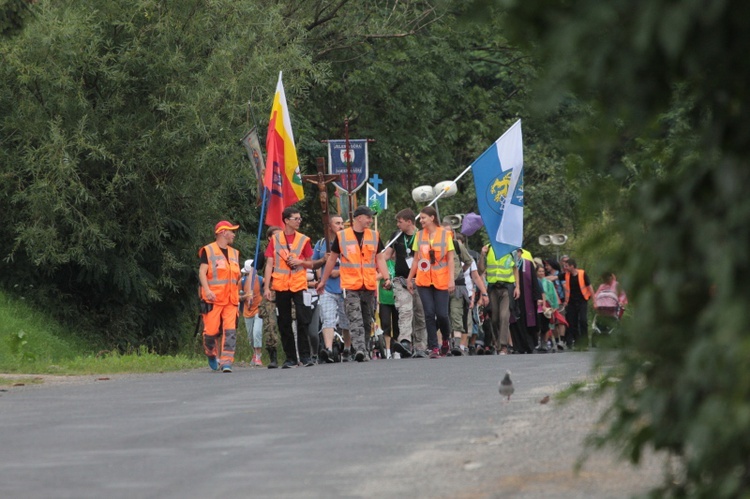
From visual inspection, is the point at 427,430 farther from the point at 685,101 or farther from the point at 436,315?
the point at 436,315

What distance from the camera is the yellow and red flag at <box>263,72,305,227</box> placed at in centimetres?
2350

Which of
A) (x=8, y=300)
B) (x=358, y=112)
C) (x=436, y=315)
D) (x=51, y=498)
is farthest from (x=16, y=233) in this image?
(x=51, y=498)

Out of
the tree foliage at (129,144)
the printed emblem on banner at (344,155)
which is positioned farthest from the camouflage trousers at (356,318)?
the printed emblem on banner at (344,155)

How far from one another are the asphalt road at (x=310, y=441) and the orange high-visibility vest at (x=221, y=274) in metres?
3.82

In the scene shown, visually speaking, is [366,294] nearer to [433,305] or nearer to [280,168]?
[433,305]

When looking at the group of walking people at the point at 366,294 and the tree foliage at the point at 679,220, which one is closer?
the tree foliage at the point at 679,220

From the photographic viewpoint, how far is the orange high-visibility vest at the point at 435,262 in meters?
22.2

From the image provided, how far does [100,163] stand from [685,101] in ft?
76.8

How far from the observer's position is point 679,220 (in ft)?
15.1

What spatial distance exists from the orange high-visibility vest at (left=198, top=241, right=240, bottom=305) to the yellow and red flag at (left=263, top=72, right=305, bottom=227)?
267 centimetres

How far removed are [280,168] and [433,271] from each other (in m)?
3.10

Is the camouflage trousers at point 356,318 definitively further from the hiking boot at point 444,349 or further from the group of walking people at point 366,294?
the hiking boot at point 444,349

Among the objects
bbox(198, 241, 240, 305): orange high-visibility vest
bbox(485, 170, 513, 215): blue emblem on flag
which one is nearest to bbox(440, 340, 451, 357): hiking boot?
bbox(485, 170, 513, 215): blue emblem on flag

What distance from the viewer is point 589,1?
4461 millimetres
